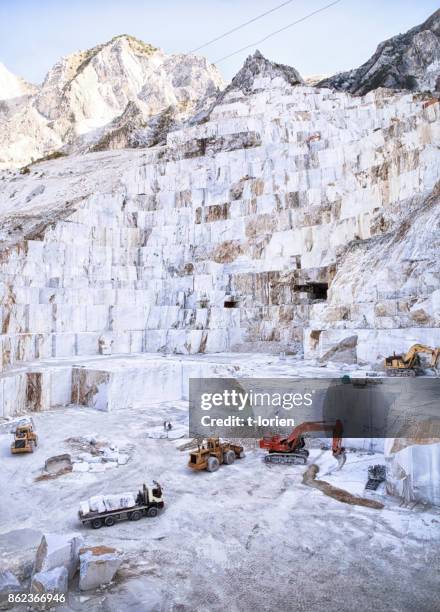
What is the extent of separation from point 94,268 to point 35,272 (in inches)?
155

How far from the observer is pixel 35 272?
27.1 m

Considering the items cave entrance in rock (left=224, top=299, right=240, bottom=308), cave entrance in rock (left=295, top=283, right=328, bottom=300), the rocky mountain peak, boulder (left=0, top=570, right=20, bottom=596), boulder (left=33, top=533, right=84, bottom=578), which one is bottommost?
boulder (left=0, top=570, right=20, bottom=596)

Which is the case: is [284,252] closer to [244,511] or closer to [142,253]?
[142,253]

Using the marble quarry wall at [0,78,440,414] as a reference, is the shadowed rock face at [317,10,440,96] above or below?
above

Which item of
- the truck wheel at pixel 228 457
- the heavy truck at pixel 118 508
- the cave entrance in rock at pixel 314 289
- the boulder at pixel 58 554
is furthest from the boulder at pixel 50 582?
the cave entrance in rock at pixel 314 289

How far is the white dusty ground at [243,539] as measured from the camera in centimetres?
614

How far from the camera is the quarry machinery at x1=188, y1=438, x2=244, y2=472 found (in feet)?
36.5

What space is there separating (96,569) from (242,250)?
86.8 feet

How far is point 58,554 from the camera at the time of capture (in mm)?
6504

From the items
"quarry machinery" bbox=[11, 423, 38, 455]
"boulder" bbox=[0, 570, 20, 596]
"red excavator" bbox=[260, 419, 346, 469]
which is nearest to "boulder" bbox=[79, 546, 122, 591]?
"boulder" bbox=[0, 570, 20, 596]

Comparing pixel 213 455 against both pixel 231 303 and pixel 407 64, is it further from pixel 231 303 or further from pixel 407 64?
pixel 407 64

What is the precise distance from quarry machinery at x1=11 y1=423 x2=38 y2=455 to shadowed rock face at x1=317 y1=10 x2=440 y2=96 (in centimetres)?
5570

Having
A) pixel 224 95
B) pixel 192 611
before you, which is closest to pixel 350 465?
pixel 192 611

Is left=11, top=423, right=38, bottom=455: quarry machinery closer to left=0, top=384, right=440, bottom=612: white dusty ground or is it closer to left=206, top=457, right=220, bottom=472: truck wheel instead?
left=0, top=384, right=440, bottom=612: white dusty ground
